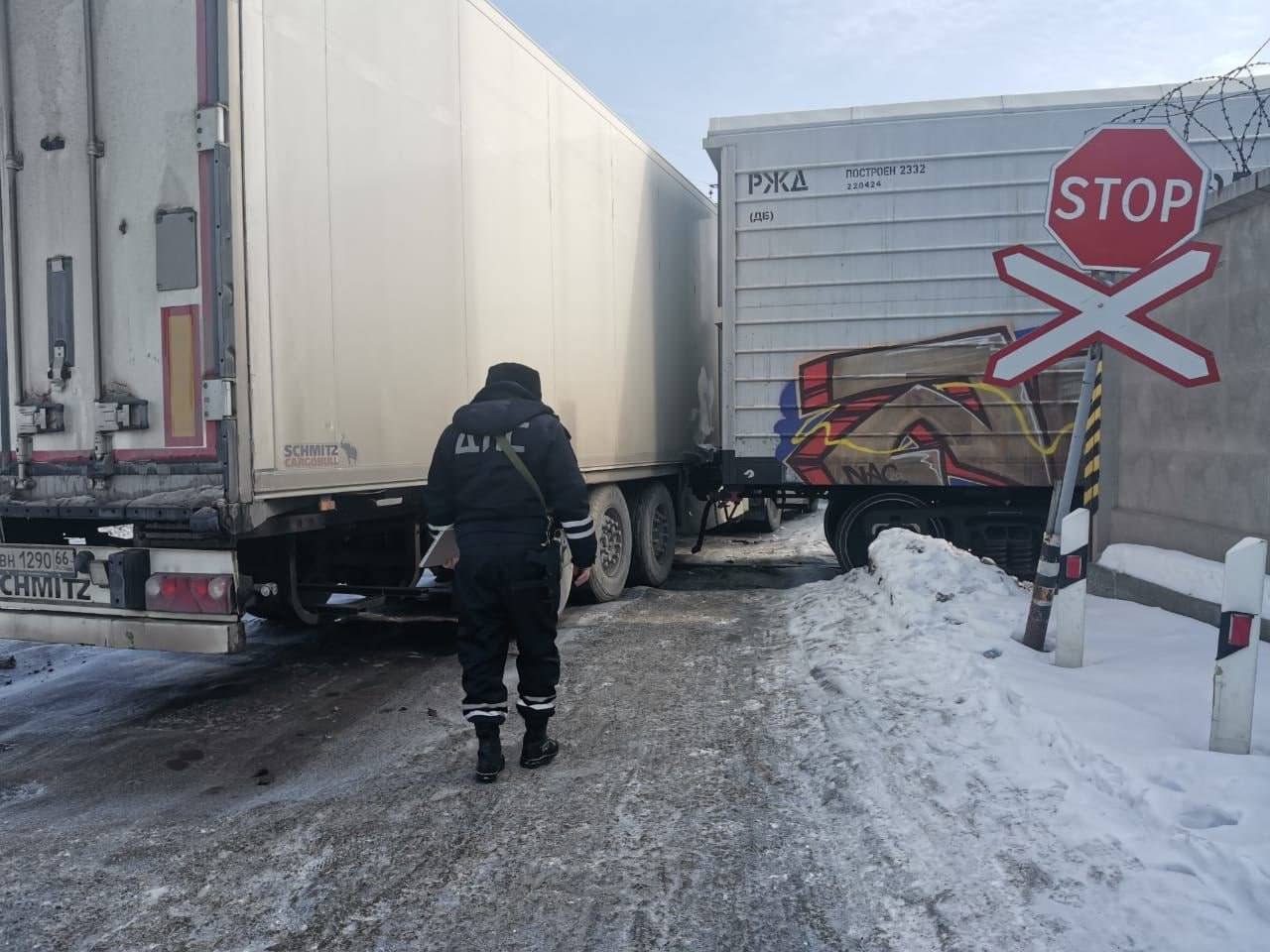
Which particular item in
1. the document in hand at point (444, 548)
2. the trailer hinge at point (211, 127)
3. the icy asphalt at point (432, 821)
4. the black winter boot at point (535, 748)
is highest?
the trailer hinge at point (211, 127)

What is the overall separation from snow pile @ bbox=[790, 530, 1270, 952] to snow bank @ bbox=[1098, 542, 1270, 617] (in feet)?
0.62

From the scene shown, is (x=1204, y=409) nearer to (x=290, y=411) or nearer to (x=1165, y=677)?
(x=1165, y=677)

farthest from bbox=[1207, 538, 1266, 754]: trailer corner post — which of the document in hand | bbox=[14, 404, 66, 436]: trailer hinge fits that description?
bbox=[14, 404, 66, 436]: trailer hinge

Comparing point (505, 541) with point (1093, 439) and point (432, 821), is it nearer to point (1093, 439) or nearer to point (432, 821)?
point (432, 821)

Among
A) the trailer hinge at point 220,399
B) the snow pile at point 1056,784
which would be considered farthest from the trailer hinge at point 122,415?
the snow pile at point 1056,784

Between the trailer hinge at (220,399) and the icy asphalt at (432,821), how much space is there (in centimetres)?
159

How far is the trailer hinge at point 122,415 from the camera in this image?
4480 millimetres

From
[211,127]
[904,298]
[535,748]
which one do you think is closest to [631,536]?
[904,298]

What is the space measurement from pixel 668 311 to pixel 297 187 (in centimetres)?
543

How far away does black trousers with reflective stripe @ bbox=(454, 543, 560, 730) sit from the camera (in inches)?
160

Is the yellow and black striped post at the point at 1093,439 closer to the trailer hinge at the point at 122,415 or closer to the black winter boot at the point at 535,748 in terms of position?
the black winter boot at the point at 535,748

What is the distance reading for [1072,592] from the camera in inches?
181

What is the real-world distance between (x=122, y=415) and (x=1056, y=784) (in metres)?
4.26

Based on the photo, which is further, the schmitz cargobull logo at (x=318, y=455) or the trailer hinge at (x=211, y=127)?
the schmitz cargobull logo at (x=318, y=455)
